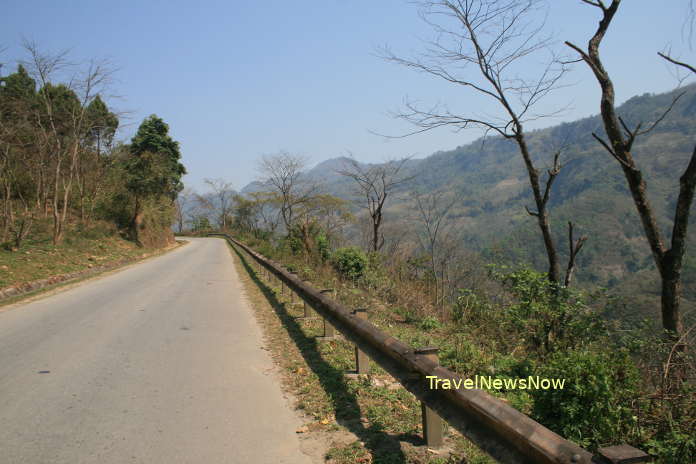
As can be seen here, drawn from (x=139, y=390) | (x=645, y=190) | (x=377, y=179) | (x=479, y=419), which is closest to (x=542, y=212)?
(x=645, y=190)

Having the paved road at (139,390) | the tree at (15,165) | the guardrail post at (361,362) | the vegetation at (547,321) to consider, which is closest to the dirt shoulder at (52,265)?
the tree at (15,165)

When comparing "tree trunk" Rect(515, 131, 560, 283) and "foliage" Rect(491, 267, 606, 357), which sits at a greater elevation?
"tree trunk" Rect(515, 131, 560, 283)

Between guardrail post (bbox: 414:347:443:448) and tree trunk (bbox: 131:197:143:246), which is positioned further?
tree trunk (bbox: 131:197:143:246)

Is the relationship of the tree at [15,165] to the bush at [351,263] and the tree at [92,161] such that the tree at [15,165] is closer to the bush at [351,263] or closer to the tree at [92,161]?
the tree at [92,161]

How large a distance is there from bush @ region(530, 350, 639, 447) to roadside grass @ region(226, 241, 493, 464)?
0.68m

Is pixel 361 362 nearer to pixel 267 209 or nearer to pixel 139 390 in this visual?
pixel 139 390

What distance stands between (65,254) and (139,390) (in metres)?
17.8

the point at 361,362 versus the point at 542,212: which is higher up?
the point at 542,212

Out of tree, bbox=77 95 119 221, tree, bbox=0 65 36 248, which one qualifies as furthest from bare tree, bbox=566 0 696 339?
tree, bbox=77 95 119 221

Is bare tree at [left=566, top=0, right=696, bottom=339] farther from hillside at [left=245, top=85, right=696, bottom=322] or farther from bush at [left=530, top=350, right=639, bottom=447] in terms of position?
hillside at [left=245, top=85, right=696, bottom=322]

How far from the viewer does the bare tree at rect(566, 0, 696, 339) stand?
5.81 meters

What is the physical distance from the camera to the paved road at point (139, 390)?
366cm

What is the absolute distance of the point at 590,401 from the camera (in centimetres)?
345

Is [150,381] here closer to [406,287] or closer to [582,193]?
[406,287]
